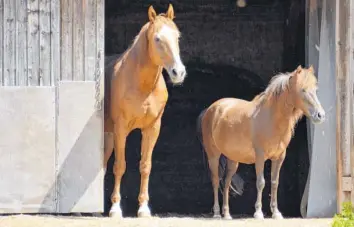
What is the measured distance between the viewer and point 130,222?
10008 mm

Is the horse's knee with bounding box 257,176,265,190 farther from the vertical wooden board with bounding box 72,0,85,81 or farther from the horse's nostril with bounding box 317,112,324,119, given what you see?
the vertical wooden board with bounding box 72,0,85,81

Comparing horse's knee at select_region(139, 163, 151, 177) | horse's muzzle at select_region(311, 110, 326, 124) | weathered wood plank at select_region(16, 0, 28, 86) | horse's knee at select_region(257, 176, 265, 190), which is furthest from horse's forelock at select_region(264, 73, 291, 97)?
weathered wood plank at select_region(16, 0, 28, 86)

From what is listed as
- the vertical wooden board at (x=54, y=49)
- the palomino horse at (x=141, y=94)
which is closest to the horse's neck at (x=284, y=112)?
the palomino horse at (x=141, y=94)

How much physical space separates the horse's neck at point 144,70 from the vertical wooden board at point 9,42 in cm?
139

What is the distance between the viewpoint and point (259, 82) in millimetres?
15430

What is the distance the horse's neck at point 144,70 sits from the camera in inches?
423

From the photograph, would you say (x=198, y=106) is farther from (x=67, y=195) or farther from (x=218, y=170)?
(x=67, y=195)

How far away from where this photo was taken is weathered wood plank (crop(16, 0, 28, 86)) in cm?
1066

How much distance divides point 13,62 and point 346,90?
3.88 metres

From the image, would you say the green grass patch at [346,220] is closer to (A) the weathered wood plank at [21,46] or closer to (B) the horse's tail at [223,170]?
(A) the weathered wood plank at [21,46]

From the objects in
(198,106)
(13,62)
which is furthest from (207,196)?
(13,62)

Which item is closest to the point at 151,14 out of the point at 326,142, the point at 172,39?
the point at 172,39

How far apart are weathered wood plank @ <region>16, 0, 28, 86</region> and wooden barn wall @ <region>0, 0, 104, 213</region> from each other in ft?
0.04

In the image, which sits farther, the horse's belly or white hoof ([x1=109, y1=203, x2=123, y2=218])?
the horse's belly
